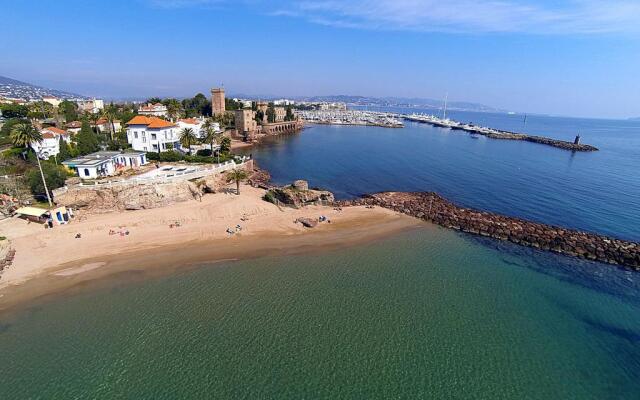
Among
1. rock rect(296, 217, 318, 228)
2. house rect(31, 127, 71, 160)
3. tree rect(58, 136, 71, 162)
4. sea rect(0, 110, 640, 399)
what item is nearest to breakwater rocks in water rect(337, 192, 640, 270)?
sea rect(0, 110, 640, 399)

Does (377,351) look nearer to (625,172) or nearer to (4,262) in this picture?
(4,262)

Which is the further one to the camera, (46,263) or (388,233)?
(388,233)

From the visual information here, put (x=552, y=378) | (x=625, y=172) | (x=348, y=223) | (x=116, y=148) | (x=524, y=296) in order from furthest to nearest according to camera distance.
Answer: (x=625, y=172) < (x=116, y=148) < (x=348, y=223) < (x=524, y=296) < (x=552, y=378)

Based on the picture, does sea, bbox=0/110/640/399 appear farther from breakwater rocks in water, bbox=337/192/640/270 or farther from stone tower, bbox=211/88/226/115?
stone tower, bbox=211/88/226/115

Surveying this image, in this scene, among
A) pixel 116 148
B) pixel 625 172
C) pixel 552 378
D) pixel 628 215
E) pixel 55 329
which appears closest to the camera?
pixel 552 378

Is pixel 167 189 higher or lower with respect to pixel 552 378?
higher

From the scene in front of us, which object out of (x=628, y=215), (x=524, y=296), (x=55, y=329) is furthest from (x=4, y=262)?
(x=628, y=215)

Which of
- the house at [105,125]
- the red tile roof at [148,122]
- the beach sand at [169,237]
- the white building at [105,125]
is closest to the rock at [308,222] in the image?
the beach sand at [169,237]
